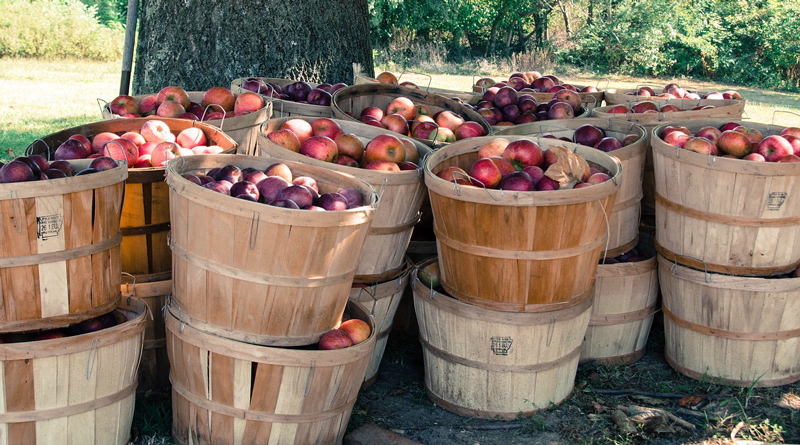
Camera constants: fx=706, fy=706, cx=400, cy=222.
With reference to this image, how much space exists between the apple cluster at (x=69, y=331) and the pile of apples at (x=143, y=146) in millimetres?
762

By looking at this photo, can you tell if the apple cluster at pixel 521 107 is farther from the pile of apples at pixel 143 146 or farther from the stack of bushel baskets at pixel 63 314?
the stack of bushel baskets at pixel 63 314

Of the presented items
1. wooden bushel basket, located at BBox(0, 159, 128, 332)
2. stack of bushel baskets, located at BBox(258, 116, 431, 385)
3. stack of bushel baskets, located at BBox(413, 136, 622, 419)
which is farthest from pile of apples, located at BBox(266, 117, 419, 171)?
wooden bushel basket, located at BBox(0, 159, 128, 332)

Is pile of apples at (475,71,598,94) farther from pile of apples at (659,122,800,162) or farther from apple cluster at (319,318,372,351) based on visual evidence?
apple cluster at (319,318,372,351)

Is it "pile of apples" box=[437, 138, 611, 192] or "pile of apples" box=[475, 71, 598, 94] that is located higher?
"pile of apples" box=[475, 71, 598, 94]

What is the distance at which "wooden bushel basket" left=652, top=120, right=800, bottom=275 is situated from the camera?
12.0 feet

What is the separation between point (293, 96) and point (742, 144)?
3.02 meters

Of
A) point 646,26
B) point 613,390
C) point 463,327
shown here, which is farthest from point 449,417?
point 646,26

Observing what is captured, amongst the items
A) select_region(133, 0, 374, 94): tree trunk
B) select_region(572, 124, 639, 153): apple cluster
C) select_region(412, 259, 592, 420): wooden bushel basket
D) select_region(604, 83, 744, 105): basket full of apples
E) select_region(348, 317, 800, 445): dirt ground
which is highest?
select_region(133, 0, 374, 94): tree trunk

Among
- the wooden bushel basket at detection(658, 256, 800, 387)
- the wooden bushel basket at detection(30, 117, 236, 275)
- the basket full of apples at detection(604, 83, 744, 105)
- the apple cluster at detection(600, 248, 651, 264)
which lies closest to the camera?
the wooden bushel basket at detection(30, 117, 236, 275)

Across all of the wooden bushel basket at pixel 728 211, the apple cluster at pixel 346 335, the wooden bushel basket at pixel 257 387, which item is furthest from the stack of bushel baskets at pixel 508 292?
the wooden bushel basket at pixel 257 387

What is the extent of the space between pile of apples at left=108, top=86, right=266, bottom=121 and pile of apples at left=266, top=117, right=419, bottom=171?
58 centimetres

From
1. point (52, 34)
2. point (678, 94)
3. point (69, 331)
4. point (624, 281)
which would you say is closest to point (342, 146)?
point (69, 331)

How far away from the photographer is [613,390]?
13.2 feet

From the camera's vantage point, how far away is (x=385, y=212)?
358 cm
